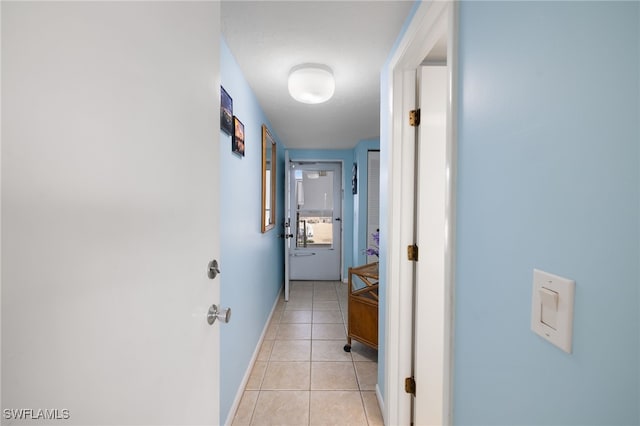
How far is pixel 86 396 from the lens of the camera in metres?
0.40

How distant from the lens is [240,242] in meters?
1.88

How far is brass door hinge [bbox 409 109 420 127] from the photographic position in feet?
4.89

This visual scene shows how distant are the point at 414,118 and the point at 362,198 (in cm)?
275

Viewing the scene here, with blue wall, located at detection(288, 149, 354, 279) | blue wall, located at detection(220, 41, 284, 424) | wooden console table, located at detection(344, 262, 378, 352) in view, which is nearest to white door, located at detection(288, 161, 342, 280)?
blue wall, located at detection(288, 149, 354, 279)

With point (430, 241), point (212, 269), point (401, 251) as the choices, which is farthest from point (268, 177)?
point (212, 269)

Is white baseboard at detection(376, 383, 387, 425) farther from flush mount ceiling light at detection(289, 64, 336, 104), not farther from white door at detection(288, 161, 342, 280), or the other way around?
white door at detection(288, 161, 342, 280)

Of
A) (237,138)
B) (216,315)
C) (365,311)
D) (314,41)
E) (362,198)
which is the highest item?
(314,41)

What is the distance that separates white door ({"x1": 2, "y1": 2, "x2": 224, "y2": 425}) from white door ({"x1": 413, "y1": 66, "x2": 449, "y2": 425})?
3.86ft

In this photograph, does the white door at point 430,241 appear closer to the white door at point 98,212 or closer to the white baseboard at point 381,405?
the white baseboard at point 381,405

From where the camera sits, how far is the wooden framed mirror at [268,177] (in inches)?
105

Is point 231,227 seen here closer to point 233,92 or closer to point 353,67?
point 233,92

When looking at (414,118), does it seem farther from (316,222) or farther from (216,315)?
(316,222)

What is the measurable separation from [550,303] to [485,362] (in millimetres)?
287

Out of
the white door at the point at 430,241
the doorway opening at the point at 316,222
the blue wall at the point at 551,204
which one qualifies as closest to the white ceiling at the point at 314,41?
the white door at the point at 430,241
